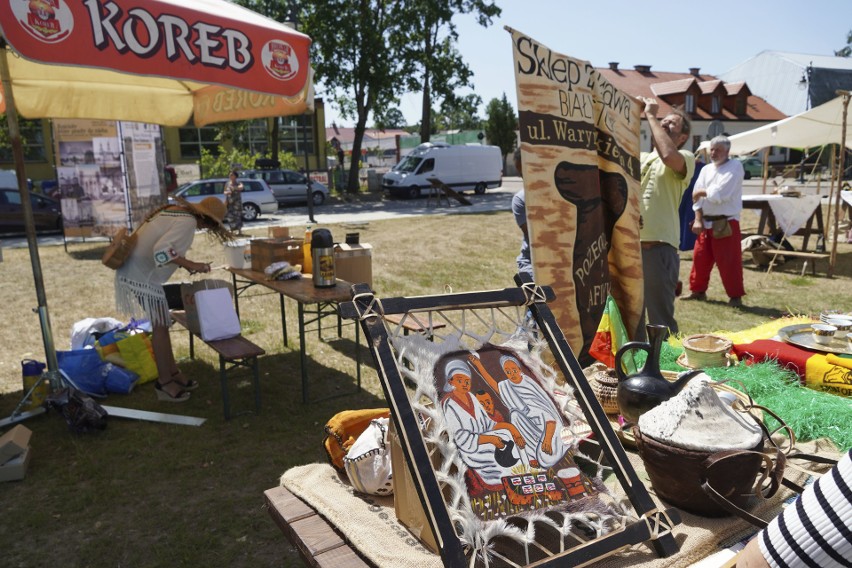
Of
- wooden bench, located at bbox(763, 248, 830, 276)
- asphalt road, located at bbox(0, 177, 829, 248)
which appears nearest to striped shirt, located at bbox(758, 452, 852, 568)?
wooden bench, located at bbox(763, 248, 830, 276)

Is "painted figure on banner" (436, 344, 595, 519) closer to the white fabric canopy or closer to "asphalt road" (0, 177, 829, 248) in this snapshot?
the white fabric canopy

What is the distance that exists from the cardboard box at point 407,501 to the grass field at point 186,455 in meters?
0.59

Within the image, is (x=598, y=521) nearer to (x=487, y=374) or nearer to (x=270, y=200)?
(x=487, y=374)

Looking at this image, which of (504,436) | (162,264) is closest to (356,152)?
(162,264)

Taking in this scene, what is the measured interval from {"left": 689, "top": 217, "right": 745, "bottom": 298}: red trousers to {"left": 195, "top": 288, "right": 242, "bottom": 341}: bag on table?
17.4ft

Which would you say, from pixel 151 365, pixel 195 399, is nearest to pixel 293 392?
pixel 195 399

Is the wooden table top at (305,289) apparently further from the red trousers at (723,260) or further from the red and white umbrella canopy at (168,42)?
the red trousers at (723,260)

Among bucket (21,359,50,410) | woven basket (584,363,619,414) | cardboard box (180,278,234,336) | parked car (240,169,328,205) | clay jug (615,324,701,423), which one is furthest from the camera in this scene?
parked car (240,169,328,205)

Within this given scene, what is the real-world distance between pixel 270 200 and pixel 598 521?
18.0 m

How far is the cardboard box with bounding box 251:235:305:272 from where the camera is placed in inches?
198

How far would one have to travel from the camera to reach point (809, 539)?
1.16 metres

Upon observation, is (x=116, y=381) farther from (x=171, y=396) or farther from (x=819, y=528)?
(x=819, y=528)

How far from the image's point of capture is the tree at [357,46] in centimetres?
2255

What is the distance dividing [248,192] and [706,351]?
55.4ft
